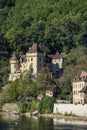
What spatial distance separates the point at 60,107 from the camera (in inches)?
4104

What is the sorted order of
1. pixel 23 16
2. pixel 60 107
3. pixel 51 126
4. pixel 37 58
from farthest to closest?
pixel 23 16, pixel 37 58, pixel 60 107, pixel 51 126

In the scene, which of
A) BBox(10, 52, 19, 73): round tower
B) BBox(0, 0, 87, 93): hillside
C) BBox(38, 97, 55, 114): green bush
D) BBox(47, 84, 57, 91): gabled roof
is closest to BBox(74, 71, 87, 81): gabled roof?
BBox(47, 84, 57, 91): gabled roof

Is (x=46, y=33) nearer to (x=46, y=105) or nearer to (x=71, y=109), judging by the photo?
(x=46, y=105)

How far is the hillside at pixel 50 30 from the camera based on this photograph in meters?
140

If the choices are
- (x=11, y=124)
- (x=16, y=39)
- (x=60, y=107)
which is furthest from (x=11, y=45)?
(x=11, y=124)

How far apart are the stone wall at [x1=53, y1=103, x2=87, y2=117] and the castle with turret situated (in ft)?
71.2

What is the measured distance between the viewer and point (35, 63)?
129875 millimetres

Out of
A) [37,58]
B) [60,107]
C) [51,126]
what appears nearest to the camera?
[51,126]

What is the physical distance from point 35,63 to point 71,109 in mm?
29354

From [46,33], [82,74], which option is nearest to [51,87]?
[82,74]

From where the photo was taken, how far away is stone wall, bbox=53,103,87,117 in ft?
326

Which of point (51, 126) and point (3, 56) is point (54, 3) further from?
point (51, 126)

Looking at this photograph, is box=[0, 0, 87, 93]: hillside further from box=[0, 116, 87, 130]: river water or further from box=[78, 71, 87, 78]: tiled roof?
box=[0, 116, 87, 130]: river water

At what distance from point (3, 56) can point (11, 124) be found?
57.4 m
